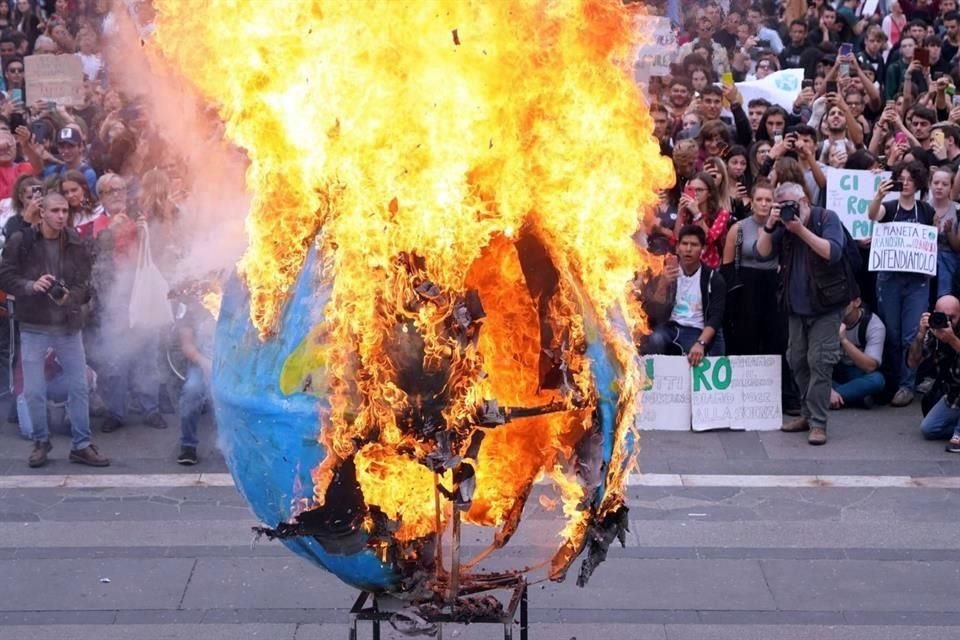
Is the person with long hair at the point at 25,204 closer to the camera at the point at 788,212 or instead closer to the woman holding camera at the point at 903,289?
the camera at the point at 788,212

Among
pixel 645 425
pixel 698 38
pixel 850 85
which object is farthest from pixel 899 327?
pixel 698 38

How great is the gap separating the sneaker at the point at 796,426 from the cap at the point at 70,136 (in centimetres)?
606

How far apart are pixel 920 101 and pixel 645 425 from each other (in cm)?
458

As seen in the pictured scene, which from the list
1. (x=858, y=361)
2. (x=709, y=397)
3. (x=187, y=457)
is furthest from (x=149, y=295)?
(x=858, y=361)

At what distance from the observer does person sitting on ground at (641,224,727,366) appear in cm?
1088

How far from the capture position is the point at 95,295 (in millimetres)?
10648

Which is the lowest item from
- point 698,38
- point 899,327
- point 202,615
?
point 202,615

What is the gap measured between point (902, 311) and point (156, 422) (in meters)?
5.59

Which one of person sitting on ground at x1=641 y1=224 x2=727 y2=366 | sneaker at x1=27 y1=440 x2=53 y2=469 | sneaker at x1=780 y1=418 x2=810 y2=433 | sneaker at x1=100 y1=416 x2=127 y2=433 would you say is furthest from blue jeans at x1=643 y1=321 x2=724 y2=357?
sneaker at x1=27 y1=440 x2=53 y2=469

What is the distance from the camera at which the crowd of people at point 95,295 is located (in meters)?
10.1

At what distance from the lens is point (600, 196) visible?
5.48 meters

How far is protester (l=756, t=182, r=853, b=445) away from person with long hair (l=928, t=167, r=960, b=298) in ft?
4.12

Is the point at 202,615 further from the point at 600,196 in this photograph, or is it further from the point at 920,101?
the point at 920,101

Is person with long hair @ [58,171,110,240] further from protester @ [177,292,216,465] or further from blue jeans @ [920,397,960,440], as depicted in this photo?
blue jeans @ [920,397,960,440]
